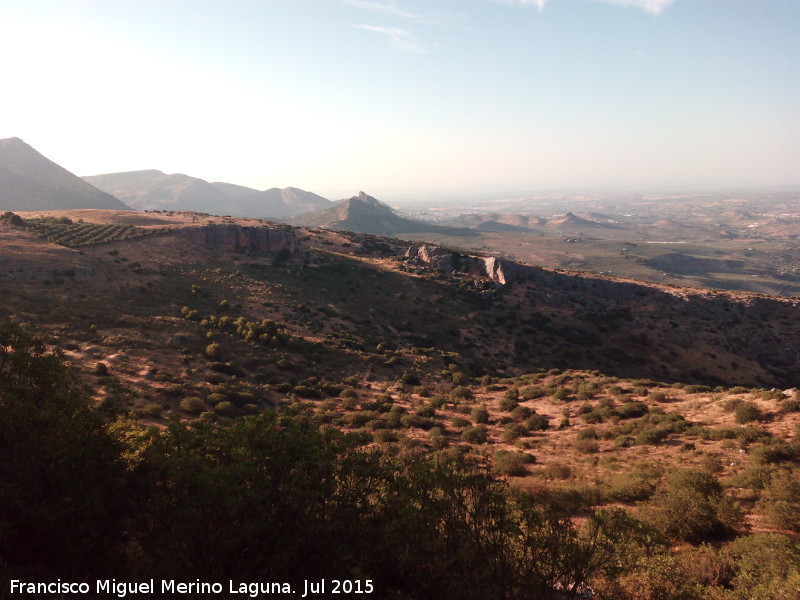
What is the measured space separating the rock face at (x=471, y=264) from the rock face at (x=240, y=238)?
32011 millimetres

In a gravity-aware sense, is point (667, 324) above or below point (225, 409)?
below

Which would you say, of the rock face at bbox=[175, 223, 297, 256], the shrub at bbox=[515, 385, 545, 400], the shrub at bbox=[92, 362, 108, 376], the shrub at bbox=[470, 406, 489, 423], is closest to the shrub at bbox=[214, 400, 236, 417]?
the shrub at bbox=[92, 362, 108, 376]

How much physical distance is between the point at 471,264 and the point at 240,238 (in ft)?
181

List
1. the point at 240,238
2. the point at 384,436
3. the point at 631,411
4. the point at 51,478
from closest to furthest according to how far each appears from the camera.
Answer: the point at 51,478 → the point at 384,436 → the point at 631,411 → the point at 240,238

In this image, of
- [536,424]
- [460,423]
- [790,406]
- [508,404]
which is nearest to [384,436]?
[460,423]

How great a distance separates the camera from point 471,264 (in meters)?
91.4

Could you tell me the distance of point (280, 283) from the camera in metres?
67.6

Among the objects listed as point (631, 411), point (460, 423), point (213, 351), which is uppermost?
point (213, 351)

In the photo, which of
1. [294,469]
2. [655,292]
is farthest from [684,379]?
[294,469]

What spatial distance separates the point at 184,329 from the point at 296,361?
13764mm

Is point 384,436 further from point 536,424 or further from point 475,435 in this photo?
point 536,424

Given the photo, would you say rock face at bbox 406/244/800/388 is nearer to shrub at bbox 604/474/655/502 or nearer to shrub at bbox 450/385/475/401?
shrub at bbox 450/385/475/401

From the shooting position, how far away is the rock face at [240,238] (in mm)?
76125

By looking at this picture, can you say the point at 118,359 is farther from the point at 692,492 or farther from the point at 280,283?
the point at 692,492
